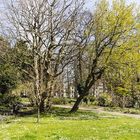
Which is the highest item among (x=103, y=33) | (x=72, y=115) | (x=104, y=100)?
(x=103, y=33)

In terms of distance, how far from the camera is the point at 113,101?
205ft

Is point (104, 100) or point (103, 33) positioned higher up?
point (103, 33)

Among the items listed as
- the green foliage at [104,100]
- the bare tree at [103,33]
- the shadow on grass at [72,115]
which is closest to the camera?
the shadow on grass at [72,115]

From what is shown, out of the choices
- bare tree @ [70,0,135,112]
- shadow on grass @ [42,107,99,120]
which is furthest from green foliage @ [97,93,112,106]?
shadow on grass @ [42,107,99,120]

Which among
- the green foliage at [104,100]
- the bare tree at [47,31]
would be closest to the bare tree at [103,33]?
the bare tree at [47,31]

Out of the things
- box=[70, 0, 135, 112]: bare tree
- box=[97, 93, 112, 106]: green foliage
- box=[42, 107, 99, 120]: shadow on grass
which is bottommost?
box=[42, 107, 99, 120]: shadow on grass

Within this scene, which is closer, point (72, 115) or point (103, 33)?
point (72, 115)

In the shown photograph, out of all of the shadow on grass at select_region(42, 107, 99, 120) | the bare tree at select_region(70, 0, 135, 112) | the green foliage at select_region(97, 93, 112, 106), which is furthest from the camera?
the green foliage at select_region(97, 93, 112, 106)

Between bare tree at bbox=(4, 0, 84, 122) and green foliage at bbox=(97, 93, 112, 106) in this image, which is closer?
bare tree at bbox=(4, 0, 84, 122)

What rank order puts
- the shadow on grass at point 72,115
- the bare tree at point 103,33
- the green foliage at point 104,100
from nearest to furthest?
1. the shadow on grass at point 72,115
2. the bare tree at point 103,33
3. the green foliage at point 104,100

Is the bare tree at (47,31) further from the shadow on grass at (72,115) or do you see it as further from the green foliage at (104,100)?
the green foliage at (104,100)

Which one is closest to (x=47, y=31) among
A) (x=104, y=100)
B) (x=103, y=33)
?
(x=103, y=33)

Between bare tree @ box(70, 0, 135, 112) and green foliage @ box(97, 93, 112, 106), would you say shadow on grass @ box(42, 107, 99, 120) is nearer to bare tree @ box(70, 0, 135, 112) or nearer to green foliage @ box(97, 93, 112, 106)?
bare tree @ box(70, 0, 135, 112)

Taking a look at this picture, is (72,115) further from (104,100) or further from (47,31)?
(104,100)
